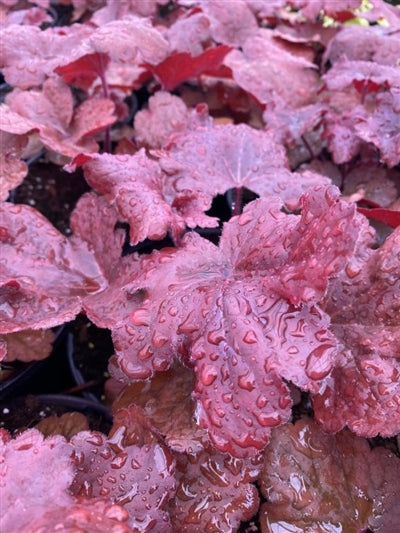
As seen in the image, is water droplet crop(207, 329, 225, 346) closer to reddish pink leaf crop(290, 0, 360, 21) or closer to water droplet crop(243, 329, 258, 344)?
water droplet crop(243, 329, 258, 344)

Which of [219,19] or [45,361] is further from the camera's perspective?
[219,19]

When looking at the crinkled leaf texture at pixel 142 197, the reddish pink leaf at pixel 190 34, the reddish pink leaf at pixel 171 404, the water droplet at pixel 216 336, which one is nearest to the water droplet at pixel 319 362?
the water droplet at pixel 216 336

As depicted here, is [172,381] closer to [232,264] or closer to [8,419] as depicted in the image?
[232,264]

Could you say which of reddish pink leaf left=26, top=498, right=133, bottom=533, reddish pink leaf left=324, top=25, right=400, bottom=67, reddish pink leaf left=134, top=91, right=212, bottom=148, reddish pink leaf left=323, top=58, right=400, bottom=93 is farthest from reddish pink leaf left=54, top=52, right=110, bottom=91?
reddish pink leaf left=26, top=498, right=133, bottom=533

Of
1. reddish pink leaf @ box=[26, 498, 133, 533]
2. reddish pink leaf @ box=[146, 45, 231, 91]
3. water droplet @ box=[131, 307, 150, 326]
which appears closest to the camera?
reddish pink leaf @ box=[26, 498, 133, 533]

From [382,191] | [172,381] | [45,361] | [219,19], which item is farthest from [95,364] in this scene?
[219,19]

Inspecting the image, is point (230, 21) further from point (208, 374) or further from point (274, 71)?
point (208, 374)

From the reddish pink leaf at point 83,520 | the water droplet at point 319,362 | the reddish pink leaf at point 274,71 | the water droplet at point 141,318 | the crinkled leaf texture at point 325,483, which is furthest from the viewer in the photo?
the reddish pink leaf at point 274,71

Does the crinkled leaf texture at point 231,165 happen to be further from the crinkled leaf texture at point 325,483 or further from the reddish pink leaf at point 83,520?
the reddish pink leaf at point 83,520
